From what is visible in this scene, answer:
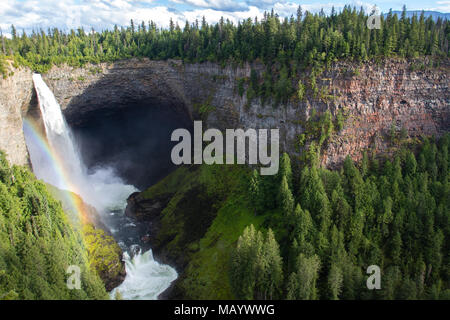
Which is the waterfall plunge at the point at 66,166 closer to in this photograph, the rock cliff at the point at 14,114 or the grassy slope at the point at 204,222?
the rock cliff at the point at 14,114

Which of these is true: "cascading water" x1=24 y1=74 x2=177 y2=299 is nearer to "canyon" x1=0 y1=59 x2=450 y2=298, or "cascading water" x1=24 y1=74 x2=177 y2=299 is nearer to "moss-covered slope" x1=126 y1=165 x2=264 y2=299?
"canyon" x1=0 y1=59 x2=450 y2=298

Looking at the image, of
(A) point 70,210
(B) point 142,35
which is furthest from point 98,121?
(A) point 70,210

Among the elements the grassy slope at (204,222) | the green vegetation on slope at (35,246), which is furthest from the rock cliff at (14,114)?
the grassy slope at (204,222)

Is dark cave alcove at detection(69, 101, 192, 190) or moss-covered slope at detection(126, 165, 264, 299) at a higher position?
dark cave alcove at detection(69, 101, 192, 190)

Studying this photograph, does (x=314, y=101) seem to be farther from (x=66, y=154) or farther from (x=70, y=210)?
(x=66, y=154)

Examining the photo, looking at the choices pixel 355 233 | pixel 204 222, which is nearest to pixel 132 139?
pixel 204 222

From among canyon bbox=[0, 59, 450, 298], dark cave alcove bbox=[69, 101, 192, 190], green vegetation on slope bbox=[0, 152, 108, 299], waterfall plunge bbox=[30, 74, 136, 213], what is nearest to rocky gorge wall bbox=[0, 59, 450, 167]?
canyon bbox=[0, 59, 450, 298]
